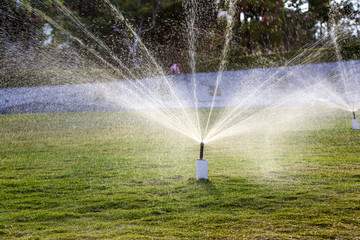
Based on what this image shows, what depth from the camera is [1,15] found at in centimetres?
2092

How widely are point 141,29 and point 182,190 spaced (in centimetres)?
2383

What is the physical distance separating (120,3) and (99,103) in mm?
9384

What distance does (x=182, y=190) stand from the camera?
14.1 ft

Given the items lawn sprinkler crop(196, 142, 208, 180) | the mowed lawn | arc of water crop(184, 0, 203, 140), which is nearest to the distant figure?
arc of water crop(184, 0, 203, 140)

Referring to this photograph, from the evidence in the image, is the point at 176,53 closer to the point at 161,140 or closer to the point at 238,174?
the point at 161,140

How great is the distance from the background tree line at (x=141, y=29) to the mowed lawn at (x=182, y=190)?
Result: 43.7 feet

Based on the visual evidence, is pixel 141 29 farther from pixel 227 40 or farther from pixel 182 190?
pixel 182 190

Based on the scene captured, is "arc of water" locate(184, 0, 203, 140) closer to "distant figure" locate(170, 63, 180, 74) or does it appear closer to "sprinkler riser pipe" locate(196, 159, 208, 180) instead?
"distant figure" locate(170, 63, 180, 74)

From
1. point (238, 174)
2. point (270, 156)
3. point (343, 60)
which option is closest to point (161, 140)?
point (270, 156)

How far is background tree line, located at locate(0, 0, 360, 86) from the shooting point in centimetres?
2133

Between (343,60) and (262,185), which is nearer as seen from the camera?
(262,185)

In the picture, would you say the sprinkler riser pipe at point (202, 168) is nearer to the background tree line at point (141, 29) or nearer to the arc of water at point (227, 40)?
the arc of water at point (227, 40)

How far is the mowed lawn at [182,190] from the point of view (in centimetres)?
317

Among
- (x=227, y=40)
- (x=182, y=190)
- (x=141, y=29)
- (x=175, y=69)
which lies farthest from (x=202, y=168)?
(x=141, y=29)
